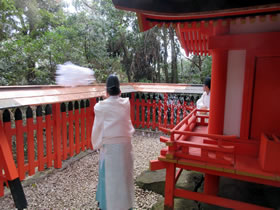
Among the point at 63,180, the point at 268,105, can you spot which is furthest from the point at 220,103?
the point at 63,180

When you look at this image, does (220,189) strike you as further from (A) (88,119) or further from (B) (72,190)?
(A) (88,119)

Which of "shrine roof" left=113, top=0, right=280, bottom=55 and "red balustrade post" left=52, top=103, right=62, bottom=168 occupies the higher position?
"shrine roof" left=113, top=0, right=280, bottom=55

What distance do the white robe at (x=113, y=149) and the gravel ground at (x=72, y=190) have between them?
86cm

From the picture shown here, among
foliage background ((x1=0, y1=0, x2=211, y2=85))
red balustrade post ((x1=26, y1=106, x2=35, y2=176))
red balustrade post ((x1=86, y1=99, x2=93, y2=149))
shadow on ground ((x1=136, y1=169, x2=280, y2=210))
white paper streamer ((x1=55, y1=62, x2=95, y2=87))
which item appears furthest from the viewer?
foliage background ((x1=0, y1=0, x2=211, y2=85))

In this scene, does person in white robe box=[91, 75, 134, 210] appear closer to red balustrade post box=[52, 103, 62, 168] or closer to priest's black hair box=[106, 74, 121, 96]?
priest's black hair box=[106, 74, 121, 96]

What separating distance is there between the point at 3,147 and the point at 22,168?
1012mm

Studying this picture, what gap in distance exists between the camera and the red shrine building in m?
2.29

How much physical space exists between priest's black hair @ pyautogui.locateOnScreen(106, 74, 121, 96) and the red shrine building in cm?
71

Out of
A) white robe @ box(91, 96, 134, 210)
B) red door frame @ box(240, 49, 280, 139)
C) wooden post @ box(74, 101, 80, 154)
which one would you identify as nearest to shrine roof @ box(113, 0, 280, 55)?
red door frame @ box(240, 49, 280, 139)

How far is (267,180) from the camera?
2.38 m

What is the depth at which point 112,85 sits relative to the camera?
247 centimetres

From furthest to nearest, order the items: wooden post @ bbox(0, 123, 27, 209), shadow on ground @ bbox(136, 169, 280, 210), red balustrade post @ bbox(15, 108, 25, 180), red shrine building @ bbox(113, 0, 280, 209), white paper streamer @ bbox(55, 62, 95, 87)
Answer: white paper streamer @ bbox(55, 62, 95, 87)
red balustrade post @ bbox(15, 108, 25, 180)
shadow on ground @ bbox(136, 169, 280, 210)
wooden post @ bbox(0, 123, 27, 209)
red shrine building @ bbox(113, 0, 280, 209)

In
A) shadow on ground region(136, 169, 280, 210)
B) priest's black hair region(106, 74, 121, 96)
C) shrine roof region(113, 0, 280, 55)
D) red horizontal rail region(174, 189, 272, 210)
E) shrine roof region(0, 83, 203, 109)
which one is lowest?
shadow on ground region(136, 169, 280, 210)

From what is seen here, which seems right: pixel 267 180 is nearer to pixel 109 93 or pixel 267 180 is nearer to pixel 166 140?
pixel 166 140
